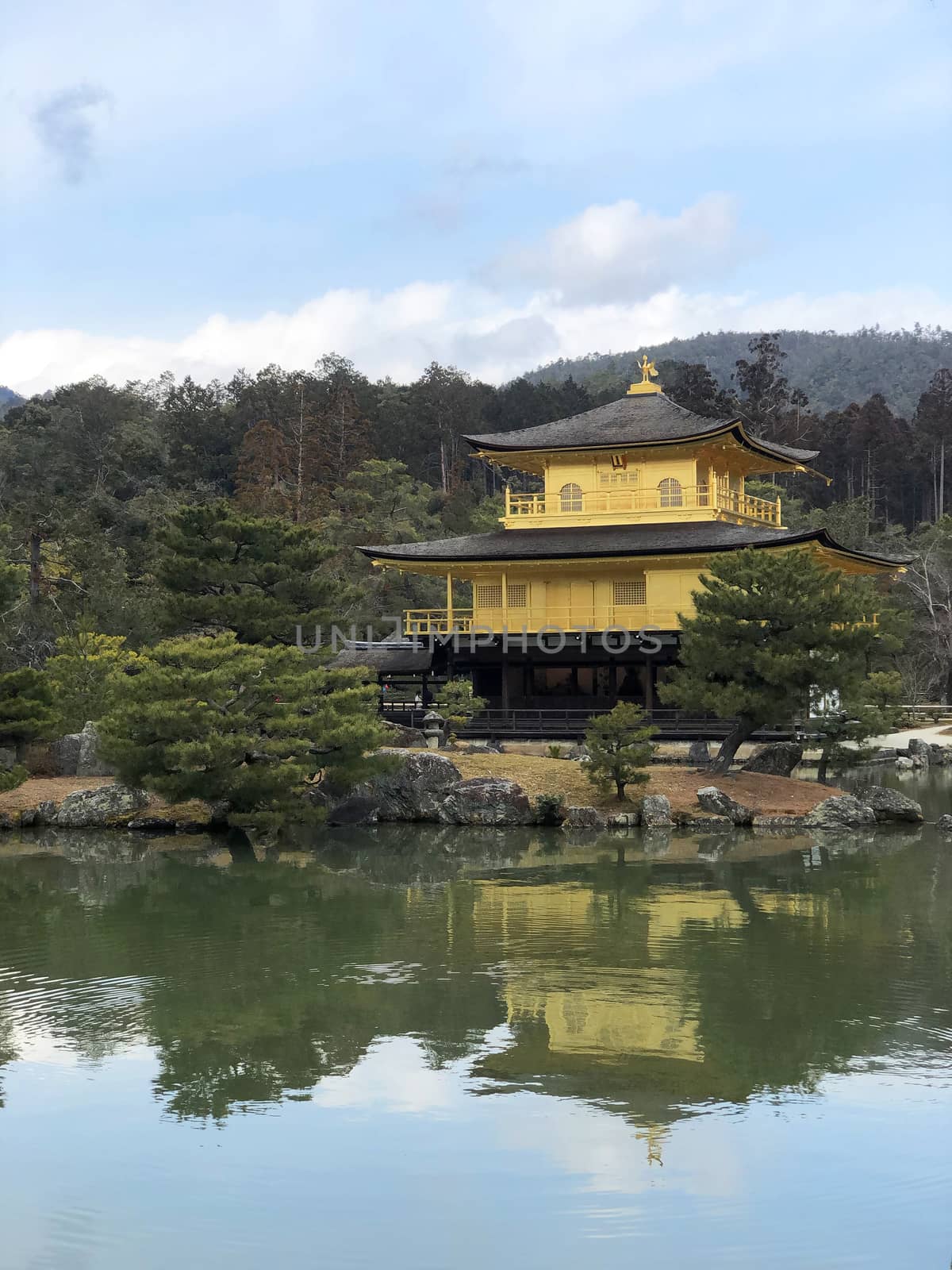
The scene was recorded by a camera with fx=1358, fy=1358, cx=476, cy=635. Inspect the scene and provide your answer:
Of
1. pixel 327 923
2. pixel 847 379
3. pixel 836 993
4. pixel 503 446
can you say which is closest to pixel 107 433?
pixel 503 446

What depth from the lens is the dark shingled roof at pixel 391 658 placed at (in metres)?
34.5

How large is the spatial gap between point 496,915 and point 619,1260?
8722 mm

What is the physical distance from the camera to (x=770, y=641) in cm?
2428

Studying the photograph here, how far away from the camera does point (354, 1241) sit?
736 cm

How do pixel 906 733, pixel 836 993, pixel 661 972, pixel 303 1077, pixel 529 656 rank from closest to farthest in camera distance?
pixel 303 1077 → pixel 836 993 → pixel 661 972 → pixel 529 656 → pixel 906 733

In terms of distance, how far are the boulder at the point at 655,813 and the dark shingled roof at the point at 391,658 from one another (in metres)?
12.0

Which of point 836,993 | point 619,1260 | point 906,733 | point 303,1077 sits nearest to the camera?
point 619,1260

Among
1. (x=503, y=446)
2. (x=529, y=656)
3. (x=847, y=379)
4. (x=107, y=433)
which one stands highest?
(x=847, y=379)

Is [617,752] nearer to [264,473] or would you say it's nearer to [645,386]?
[645,386]

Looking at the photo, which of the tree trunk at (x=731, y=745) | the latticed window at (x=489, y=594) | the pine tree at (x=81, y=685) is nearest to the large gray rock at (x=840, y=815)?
the tree trunk at (x=731, y=745)

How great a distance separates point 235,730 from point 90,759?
5447 mm

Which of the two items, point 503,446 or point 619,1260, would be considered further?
point 503,446

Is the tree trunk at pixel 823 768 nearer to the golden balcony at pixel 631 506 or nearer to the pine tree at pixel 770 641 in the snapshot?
the pine tree at pixel 770 641

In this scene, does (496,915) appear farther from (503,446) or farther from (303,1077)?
(503,446)
